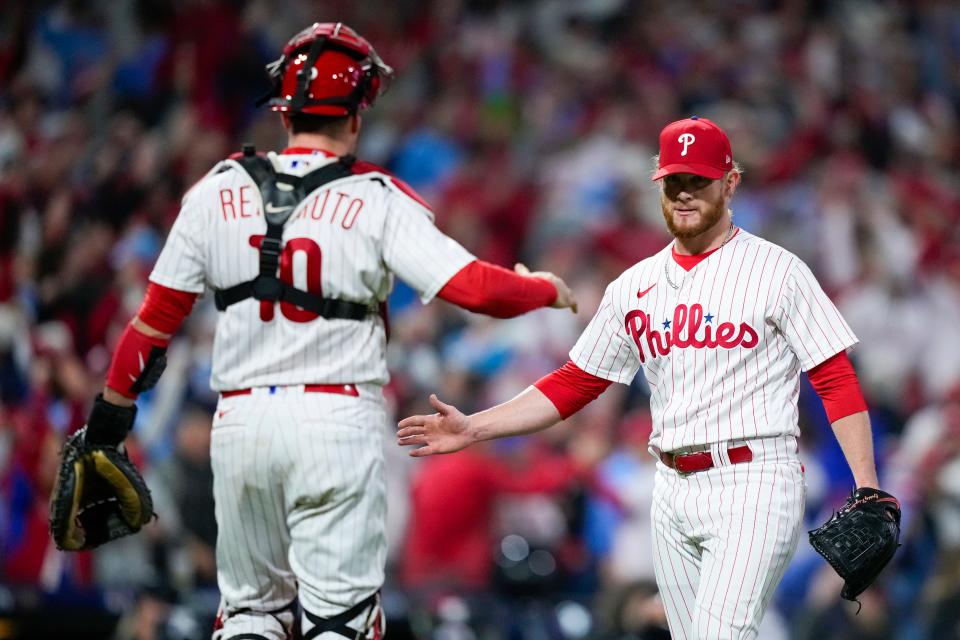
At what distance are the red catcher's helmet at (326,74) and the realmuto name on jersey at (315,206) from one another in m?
0.28

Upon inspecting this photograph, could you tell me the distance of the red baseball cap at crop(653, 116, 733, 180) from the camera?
3.75 meters

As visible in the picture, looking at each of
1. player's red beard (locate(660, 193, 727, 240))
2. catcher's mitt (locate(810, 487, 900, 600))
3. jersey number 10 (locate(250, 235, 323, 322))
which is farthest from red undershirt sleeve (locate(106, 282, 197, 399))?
catcher's mitt (locate(810, 487, 900, 600))

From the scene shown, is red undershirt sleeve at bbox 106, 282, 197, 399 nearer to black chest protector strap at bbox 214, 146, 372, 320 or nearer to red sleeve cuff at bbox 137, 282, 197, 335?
red sleeve cuff at bbox 137, 282, 197, 335

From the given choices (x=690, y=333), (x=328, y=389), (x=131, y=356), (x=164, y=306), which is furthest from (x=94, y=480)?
(x=690, y=333)

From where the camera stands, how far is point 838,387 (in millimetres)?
3627

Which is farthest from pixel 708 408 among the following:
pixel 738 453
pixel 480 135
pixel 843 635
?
pixel 480 135

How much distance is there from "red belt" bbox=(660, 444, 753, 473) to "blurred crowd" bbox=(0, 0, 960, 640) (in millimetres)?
1552

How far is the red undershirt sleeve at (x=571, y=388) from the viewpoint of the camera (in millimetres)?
4090

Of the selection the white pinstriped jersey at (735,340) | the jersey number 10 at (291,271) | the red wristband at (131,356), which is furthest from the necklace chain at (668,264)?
the red wristband at (131,356)

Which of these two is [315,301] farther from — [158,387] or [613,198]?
[613,198]

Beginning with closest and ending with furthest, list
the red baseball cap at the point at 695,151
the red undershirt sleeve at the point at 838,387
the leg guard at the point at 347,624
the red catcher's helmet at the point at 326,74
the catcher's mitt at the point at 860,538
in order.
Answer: the catcher's mitt at the point at 860,538 → the red undershirt sleeve at the point at 838,387 → the red baseball cap at the point at 695,151 → the leg guard at the point at 347,624 → the red catcher's helmet at the point at 326,74

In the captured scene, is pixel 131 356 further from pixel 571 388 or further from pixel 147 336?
pixel 571 388

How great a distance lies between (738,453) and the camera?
367cm

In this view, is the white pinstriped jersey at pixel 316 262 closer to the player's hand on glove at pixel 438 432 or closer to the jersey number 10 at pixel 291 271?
the jersey number 10 at pixel 291 271
